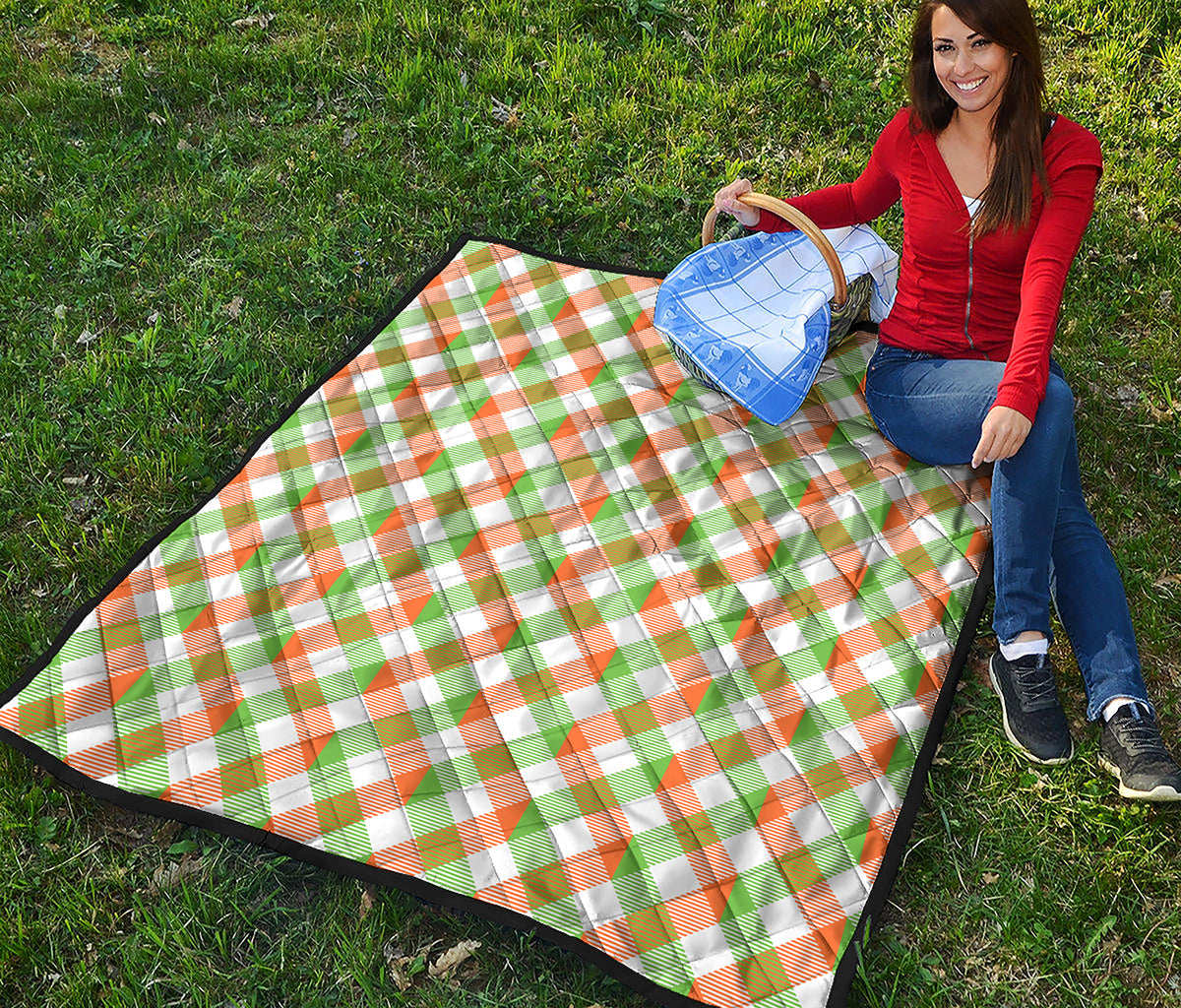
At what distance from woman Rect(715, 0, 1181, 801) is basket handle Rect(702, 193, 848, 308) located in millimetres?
228

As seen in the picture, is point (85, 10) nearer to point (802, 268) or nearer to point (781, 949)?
point (802, 268)

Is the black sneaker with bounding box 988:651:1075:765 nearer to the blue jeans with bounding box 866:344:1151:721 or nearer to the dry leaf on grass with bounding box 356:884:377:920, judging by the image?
the blue jeans with bounding box 866:344:1151:721

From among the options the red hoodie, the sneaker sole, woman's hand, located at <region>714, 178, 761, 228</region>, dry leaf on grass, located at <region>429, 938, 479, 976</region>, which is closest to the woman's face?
the red hoodie

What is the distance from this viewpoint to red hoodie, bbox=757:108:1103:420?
2.66m

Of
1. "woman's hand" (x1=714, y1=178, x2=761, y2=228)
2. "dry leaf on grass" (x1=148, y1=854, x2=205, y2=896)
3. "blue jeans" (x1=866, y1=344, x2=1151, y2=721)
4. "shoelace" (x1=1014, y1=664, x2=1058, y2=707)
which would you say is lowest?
"dry leaf on grass" (x1=148, y1=854, x2=205, y2=896)

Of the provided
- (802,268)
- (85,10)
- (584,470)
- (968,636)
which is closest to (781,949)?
(968,636)

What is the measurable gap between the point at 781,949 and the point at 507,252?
2527mm

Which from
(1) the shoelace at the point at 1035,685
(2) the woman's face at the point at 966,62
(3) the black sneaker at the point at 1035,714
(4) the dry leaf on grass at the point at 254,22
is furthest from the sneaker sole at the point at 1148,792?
(4) the dry leaf on grass at the point at 254,22

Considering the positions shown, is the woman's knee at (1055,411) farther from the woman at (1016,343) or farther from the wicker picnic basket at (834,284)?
the wicker picnic basket at (834,284)

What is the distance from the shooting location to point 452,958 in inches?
94.5

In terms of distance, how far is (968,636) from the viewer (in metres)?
2.82

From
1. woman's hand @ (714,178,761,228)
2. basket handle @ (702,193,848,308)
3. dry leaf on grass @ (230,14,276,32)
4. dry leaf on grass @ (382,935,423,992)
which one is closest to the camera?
dry leaf on grass @ (382,935,423,992)

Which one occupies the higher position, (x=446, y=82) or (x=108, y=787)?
(x=446, y=82)

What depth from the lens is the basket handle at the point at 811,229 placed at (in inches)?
116
